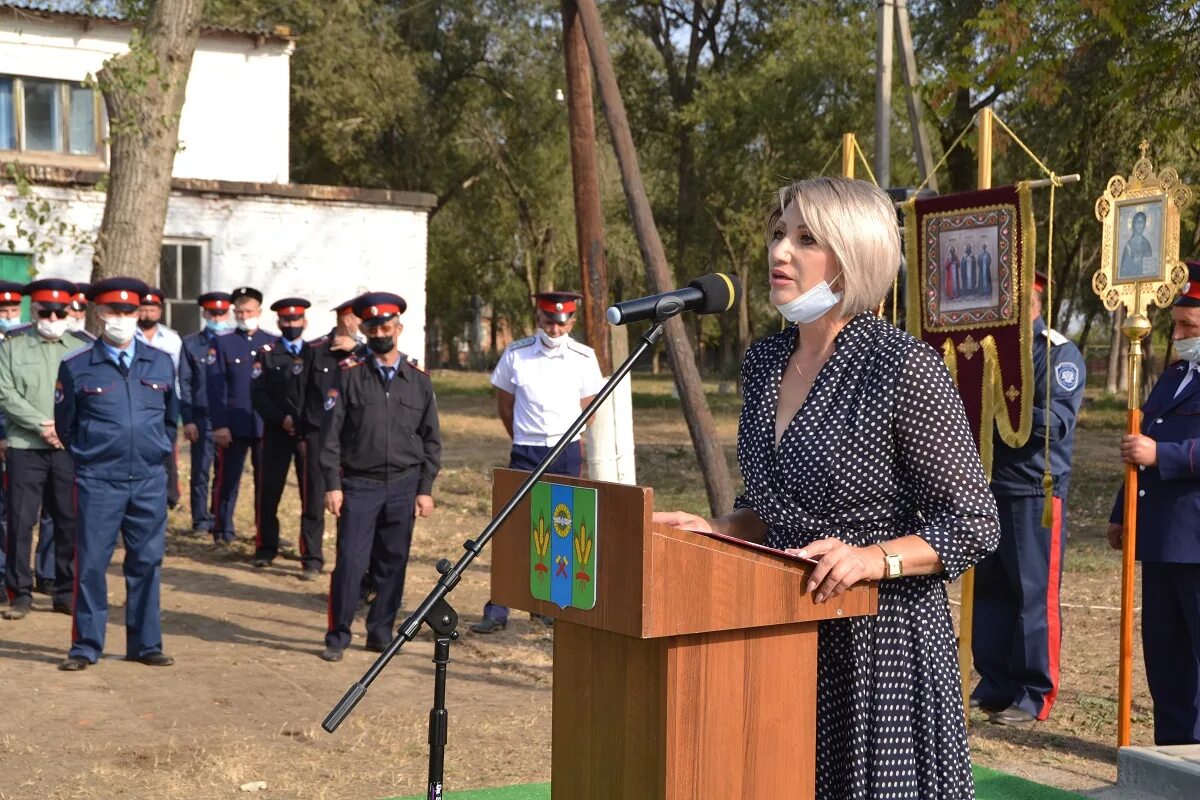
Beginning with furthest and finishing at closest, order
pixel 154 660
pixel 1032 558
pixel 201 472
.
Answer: pixel 201 472 < pixel 154 660 < pixel 1032 558

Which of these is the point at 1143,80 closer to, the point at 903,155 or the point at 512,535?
the point at 512,535

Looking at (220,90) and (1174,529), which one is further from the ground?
(220,90)

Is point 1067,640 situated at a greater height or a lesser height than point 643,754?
→ lesser

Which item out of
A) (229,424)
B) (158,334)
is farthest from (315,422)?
(158,334)

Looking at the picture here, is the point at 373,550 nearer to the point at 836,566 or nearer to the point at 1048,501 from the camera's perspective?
the point at 1048,501

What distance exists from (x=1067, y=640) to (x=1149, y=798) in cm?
401

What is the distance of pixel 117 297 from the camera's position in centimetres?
840

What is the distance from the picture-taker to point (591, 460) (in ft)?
28.5

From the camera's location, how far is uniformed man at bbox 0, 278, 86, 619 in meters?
9.73

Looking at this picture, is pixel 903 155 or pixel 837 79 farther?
pixel 903 155

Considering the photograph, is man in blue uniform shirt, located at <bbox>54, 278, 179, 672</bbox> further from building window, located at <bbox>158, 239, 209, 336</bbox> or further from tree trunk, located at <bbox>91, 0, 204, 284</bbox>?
building window, located at <bbox>158, 239, 209, 336</bbox>

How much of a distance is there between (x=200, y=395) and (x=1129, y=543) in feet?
31.6

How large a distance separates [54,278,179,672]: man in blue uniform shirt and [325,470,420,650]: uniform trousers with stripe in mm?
1067

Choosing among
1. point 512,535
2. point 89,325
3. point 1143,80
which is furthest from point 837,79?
point 512,535
